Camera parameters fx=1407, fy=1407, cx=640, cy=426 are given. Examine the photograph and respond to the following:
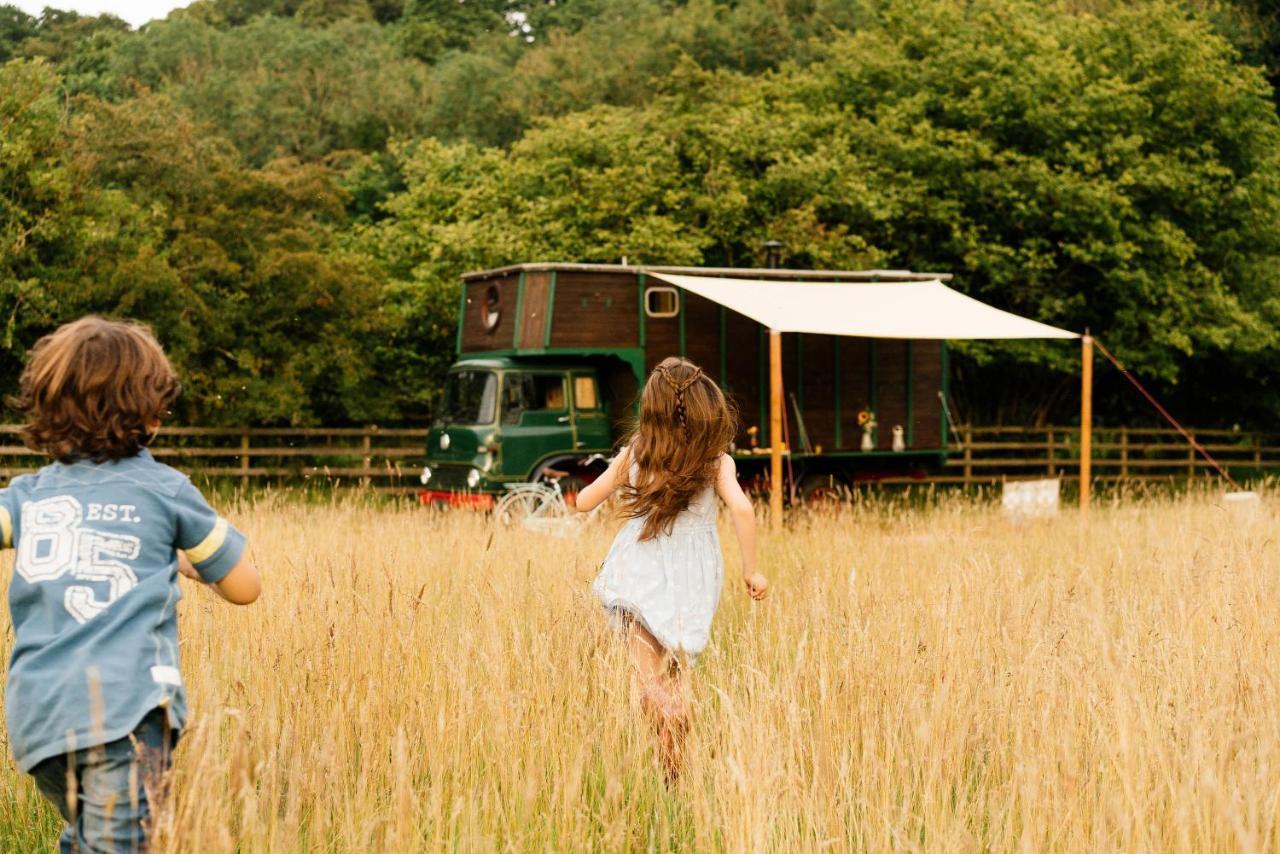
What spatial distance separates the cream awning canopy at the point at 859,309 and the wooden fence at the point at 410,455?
11.1ft

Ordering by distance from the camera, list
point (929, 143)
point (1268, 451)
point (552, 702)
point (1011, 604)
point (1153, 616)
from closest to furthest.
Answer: point (552, 702), point (1011, 604), point (1153, 616), point (929, 143), point (1268, 451)

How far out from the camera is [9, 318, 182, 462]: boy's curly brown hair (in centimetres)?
271

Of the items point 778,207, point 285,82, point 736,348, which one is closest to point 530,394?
point 736,348

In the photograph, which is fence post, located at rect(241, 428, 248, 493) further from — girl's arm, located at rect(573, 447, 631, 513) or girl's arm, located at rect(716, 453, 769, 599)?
girl's arm, located at rect(716, 453, 769, 599)

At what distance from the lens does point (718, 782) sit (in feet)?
10.5

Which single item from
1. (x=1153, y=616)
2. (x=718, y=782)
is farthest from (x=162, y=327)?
(x=718, y=782)

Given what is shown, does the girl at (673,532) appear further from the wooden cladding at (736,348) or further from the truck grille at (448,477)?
the truck grille at (448,477)

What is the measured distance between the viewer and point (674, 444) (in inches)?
168

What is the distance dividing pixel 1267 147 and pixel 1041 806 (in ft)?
76.5

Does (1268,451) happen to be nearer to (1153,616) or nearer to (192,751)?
(1153,616)

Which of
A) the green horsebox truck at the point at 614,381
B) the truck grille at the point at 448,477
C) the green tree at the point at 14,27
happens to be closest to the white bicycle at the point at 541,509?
the green horsebox truck at the point at 614,381

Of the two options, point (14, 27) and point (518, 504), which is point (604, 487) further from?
point (14, 27)

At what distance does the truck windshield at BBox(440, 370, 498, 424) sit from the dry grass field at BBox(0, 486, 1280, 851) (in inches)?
326

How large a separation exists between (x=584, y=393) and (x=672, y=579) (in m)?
10.2
